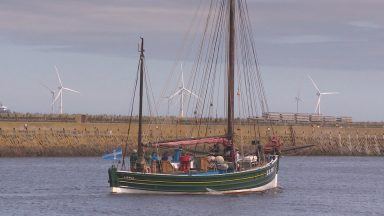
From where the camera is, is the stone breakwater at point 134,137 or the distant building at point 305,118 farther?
the distant building at point 305,118

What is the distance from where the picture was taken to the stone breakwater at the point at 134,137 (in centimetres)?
13375

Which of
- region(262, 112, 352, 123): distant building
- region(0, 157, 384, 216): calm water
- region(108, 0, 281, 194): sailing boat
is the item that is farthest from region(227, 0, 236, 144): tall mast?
region(262, 112, 352, 123): distant building

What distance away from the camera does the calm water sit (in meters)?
66.4

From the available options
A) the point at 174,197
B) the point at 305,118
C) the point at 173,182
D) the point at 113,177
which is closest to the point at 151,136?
the point at 305,118

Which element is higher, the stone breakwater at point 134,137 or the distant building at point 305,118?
the distant building at point 305,118

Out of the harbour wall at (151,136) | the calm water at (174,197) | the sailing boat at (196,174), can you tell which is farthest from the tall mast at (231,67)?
the harbour wall at (151,136)

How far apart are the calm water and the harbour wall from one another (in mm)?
19376

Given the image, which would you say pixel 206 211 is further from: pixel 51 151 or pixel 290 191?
pixel 51 151

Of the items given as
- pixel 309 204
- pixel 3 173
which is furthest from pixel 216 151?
pixel 3 173

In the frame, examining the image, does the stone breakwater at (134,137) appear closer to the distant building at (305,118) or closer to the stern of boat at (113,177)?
the distant building at (305,118)

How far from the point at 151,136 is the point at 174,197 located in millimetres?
70080

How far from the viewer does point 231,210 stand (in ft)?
217

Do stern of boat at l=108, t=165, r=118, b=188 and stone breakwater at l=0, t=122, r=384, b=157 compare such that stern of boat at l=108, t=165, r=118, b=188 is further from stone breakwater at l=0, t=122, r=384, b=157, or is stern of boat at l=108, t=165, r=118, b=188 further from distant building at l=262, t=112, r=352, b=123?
distant building at l=262, t=112, r=352, b=123

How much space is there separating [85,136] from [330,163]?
1187 inches
